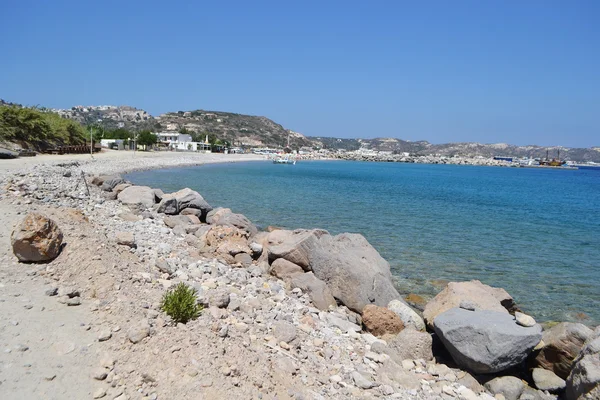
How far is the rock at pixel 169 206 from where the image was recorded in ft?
60.4

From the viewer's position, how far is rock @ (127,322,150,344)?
5954mm

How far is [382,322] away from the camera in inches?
343

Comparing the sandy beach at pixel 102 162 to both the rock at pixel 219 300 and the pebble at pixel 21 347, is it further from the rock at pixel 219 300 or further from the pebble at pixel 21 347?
the pebble at pixel 21 347

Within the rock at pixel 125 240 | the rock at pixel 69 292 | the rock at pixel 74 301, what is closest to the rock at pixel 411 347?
the rock at pixel 74 301

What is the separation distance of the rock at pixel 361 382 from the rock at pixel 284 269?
421 cm

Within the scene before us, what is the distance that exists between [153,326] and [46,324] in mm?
1515

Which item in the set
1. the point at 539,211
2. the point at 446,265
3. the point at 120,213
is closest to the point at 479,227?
the point at 446,265

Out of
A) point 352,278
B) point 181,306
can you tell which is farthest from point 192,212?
point 181,306

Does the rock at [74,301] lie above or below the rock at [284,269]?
above

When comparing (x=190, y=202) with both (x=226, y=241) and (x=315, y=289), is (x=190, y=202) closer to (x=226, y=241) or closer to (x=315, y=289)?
(x=226, y=241)

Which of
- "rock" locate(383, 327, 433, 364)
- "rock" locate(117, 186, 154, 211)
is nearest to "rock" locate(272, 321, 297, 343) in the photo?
"rock" locate(383, 327, 433, 364)

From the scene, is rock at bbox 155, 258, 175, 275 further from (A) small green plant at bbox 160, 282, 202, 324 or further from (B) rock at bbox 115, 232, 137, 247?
(A) small green plant at bbox 160, 282, 202, 324

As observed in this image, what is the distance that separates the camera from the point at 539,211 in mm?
35594

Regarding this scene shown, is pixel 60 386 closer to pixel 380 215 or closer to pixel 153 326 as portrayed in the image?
pixel 153 326
